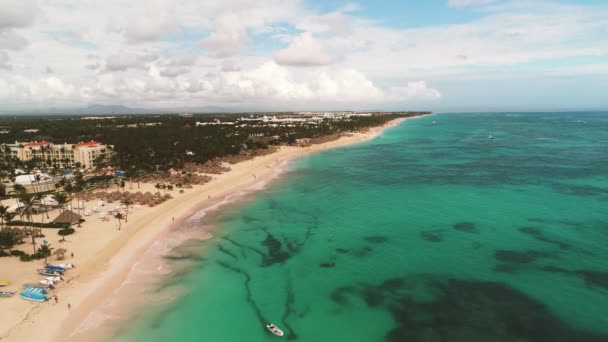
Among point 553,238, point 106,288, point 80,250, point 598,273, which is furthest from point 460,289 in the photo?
point 80,250

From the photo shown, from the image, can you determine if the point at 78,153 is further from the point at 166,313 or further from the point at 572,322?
the point at 572,322

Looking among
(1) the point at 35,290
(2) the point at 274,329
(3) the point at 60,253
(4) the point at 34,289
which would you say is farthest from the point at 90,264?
(2) the point at 274,329

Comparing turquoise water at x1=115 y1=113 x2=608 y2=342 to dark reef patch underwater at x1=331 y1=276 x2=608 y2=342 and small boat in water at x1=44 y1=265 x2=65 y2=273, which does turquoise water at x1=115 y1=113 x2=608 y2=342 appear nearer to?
dark reef patch underwater at x1=331 y1=276 x2=608 y2=342

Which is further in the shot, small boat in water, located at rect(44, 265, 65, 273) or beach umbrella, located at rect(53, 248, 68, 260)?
beach umbrella, located at rect(53, 248, 68, 260)

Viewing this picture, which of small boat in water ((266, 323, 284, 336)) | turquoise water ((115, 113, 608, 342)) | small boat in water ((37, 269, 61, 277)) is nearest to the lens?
small boat in water ((266, 323, 284, 336))

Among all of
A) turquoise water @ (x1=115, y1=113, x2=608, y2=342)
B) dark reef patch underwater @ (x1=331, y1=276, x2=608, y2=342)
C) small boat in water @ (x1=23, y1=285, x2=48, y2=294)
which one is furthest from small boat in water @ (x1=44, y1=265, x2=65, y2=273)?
dark reef patch underwater @ (x1=331, y1=276, x2=608, y2=342)
